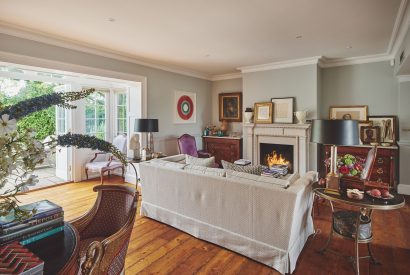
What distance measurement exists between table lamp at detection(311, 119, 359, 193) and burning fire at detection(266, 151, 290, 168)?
2.92 metres

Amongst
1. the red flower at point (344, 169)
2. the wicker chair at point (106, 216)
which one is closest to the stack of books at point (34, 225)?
the wicker chair at point (106, 216)

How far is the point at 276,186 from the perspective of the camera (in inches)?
87.2

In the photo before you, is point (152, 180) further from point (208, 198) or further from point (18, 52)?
point (18, 52)

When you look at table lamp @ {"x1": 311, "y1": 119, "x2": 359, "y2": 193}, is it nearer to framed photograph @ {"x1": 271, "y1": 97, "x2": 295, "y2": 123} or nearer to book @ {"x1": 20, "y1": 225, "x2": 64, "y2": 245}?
book @ {"x1": 20, "y1": 225, "x2": 64, "y2": 245}

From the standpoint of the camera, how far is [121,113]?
586cm

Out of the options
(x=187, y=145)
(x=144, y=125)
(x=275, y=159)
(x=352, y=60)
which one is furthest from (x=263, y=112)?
(x=144, y=125)

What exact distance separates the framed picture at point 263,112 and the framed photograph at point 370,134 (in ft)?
5.78

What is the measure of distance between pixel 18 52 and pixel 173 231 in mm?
3122

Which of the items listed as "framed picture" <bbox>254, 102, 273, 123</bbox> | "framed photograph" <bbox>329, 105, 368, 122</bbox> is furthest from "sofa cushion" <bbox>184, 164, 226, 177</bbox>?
"framed photograph" <bbox>329, 105, 368, 122</bbox>

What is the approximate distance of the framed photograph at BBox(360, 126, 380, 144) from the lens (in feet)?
14.6

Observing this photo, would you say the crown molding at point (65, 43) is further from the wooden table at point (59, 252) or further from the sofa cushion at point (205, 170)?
the wooden table at point (59, 252)

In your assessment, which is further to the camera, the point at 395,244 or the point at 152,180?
the point at 152,180

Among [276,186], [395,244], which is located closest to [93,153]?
[276,186]

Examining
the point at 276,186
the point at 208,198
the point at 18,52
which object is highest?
the point at 18,52
